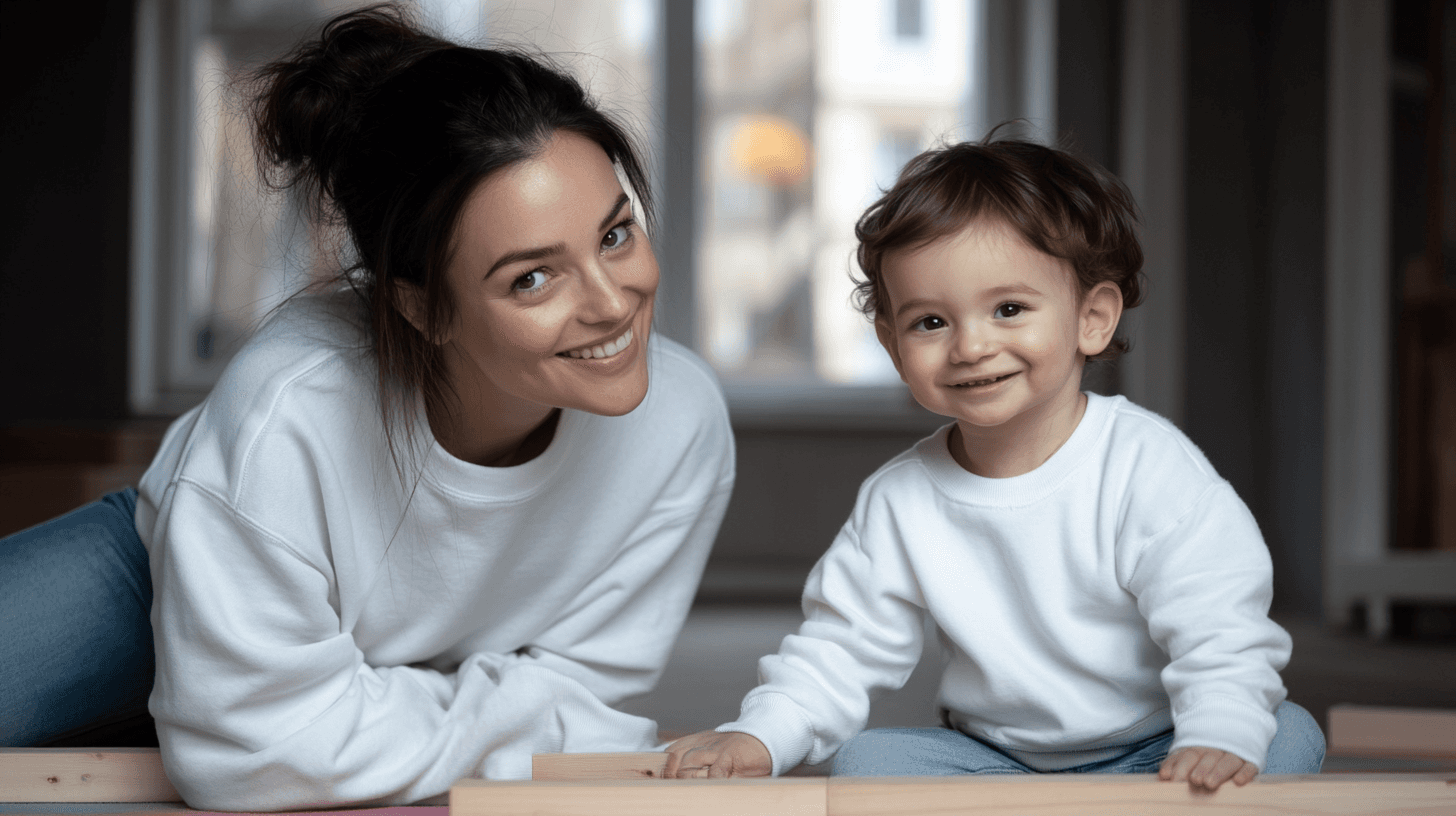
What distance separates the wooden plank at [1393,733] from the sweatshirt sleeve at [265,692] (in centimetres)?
86

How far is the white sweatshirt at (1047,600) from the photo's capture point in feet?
2.93

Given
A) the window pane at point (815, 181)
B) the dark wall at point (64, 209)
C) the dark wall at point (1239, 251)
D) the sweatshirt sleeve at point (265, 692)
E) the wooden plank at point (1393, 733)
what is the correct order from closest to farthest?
1. the sweatshirt sleeve at point (265, 692)
2. the wooden plank at point (1393, 733)
3. the dark wall at point (1239, 251)
4. the dark wall at point (64, 209)
5. the window pane at point (815, 181)

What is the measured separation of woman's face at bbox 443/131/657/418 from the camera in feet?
3.12

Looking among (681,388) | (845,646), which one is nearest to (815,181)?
(681,388)

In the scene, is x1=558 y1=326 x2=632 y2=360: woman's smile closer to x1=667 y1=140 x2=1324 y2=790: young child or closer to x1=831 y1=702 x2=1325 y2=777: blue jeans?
x1=667 y1=140 x2=1324 y2=790: young child

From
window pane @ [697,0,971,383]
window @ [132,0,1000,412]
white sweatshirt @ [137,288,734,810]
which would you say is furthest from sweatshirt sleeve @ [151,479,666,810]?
window pane @ [697,0,971,383]

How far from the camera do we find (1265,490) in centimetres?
341

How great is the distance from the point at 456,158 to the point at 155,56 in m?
3.15

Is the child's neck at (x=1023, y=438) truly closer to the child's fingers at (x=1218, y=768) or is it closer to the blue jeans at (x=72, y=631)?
the child's fingers at (x=1218, y=768)

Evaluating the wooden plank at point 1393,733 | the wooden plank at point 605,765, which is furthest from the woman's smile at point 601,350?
the wooden plank at point 1393,733

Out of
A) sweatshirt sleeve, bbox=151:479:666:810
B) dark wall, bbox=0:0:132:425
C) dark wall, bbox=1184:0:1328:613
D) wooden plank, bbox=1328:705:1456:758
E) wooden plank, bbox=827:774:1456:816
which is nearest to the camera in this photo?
wooden plank, bbox=827:774:1456:816

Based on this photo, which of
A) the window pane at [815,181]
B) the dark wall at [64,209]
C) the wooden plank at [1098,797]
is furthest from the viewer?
the window pane at [815,181]

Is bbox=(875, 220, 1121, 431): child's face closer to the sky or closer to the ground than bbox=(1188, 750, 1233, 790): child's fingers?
closer to the sky

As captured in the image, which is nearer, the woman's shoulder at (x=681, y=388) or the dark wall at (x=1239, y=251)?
the woman's shoulder at (x=681, y=388)
